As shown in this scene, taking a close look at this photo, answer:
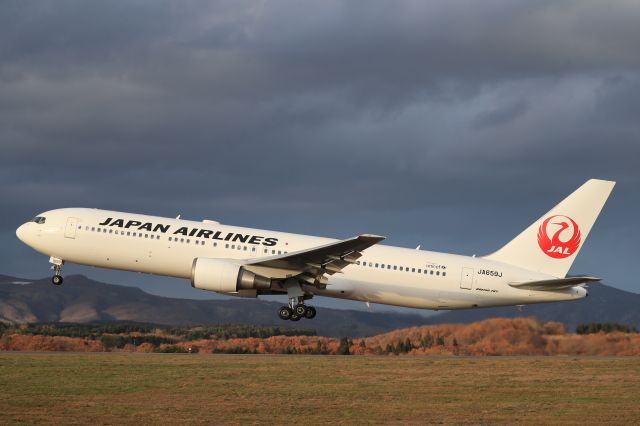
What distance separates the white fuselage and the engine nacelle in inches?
51.8

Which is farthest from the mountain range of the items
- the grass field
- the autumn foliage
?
the grass field

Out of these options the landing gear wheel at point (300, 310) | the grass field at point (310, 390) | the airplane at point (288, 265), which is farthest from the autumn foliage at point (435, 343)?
the grass field at point (310, 390)

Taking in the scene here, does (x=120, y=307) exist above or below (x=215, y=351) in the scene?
above

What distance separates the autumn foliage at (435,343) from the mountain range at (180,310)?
775 centimetres

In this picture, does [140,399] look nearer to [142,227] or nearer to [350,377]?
[350,377]

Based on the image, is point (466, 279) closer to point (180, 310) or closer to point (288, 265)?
point (288, 265)

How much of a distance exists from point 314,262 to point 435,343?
34.9 ft

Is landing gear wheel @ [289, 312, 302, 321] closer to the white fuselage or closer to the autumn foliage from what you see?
the white fuselage

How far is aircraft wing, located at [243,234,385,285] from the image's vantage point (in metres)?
36.5

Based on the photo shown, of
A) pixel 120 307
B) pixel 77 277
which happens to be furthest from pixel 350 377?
pixel 77 277

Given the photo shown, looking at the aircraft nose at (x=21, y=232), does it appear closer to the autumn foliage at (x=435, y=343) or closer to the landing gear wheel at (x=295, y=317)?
the autumn foliage at (x=435, y=343)

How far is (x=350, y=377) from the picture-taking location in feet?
104

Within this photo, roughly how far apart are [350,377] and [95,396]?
8.76 metres

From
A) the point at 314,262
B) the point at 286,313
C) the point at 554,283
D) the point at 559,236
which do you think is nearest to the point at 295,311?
the point at 286,313
